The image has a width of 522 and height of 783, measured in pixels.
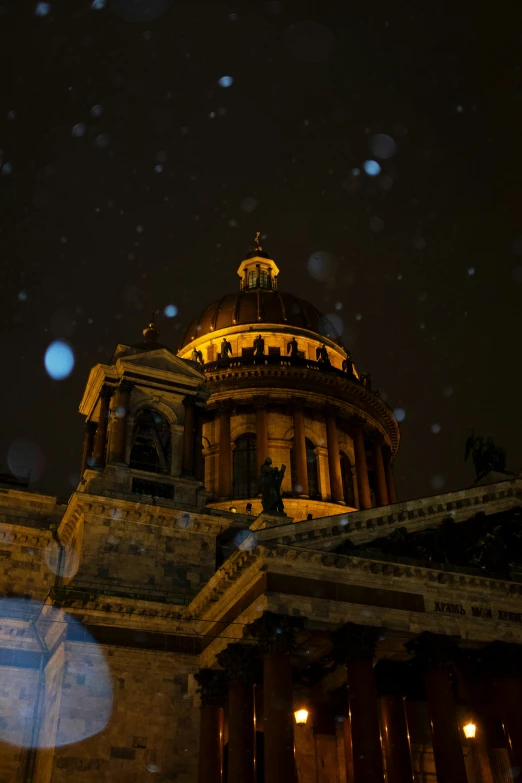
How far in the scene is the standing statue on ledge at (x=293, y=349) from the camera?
145 feet

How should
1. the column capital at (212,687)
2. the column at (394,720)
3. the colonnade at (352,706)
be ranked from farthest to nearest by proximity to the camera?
the column capital at (212,687) → the column at (394,720) → the colonnade at (352,706)

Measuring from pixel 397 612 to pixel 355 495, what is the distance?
2121 cm

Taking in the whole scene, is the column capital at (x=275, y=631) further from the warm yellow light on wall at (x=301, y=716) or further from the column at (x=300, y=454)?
the column at (x=300, y=454)

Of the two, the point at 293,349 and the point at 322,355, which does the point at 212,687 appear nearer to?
the point at 293,349

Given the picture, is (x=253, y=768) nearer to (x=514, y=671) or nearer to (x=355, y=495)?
(x=514, y=671)

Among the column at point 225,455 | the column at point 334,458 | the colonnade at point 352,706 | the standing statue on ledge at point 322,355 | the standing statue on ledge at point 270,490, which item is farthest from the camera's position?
the standing statue on ledge at point 322,355

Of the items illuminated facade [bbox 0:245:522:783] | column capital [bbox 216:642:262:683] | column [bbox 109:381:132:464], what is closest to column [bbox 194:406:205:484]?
illuminated facade [bbox 0:245:522:783]

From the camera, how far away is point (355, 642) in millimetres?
20609

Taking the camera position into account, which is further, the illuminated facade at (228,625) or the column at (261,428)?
the column at (261,428)

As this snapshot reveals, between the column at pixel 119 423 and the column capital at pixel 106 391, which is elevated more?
the column capital at pixel 106 391

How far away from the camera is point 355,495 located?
1689 inches

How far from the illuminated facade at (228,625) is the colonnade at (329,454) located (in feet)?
33.6

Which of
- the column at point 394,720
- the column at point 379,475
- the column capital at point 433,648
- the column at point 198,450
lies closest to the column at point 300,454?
the column at point 379,475

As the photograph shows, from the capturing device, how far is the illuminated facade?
20.8 metres
